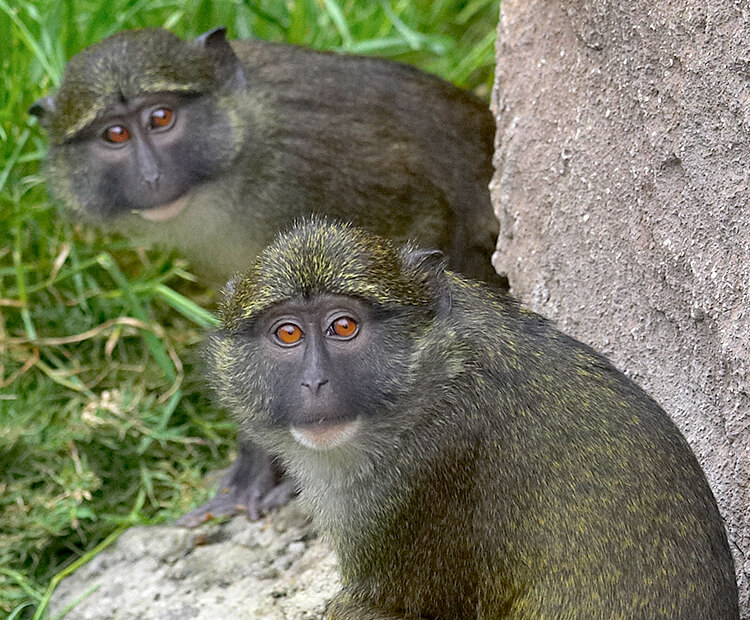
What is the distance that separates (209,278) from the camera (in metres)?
5.30

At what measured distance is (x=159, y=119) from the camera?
496 cm

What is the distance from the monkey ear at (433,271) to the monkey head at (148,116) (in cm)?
191

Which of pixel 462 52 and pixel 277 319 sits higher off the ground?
pixel 462 52

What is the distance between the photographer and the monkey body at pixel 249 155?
4.96 metres

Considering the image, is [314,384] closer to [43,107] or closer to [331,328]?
[331,328]

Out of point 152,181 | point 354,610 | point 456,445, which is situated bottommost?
point 354,610

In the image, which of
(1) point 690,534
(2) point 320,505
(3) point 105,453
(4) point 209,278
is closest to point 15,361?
(3) point 105,453

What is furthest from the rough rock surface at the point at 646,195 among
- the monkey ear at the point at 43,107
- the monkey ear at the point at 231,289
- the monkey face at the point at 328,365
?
the monkey ear at the point at 43,107

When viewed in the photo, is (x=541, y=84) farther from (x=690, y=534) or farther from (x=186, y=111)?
(x=690, y=534)

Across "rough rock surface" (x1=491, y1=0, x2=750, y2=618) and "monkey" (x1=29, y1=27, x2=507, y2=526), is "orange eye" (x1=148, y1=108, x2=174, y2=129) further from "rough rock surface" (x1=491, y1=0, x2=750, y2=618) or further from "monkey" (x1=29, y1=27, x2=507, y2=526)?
"rough rock surface" (x1=491, y1=0, x2=750, y2=618)

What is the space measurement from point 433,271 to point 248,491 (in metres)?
2.07

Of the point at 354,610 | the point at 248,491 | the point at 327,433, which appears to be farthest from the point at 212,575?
the point at 327,433

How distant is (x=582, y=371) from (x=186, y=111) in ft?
8.19

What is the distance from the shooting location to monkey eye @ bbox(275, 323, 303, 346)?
319 cm
